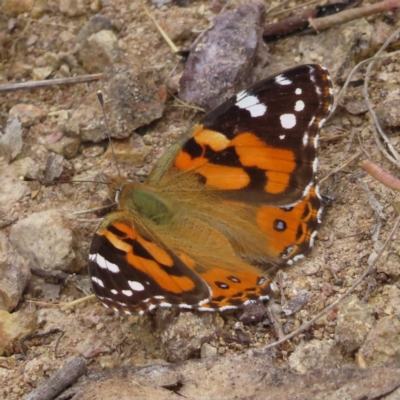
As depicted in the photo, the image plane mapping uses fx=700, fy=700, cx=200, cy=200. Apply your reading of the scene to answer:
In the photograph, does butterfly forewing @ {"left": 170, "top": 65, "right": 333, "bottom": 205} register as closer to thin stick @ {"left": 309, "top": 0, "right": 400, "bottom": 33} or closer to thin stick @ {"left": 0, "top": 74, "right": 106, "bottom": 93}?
thin stick @ {"left": 309, "top": 0, "right": 400, "bottom": 33}

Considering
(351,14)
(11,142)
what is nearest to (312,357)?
(351,14)

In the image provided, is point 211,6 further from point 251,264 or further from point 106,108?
point 251,264

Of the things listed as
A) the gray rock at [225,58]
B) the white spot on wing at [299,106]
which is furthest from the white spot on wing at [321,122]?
the gray rock at [225,58]

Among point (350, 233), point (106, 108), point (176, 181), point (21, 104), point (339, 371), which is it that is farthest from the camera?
point (21, 104)

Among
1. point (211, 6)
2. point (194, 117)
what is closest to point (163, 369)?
point (194, 117)

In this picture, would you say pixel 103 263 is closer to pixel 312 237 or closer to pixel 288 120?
pixel 312 237

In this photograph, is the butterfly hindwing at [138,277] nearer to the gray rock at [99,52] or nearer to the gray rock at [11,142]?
the gray rock at [11,142]

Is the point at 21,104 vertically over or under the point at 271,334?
over
